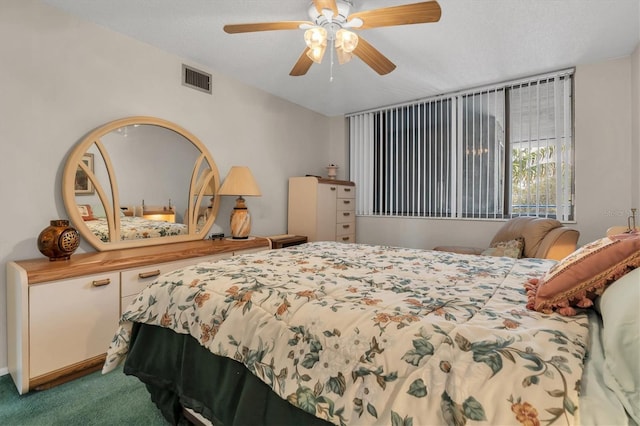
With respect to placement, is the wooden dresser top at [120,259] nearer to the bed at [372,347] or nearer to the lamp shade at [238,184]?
the lamp shade at [238,184]

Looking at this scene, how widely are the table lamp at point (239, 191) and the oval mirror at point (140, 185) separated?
16 centimetres

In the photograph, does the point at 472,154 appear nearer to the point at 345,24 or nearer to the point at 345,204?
the point at 345,204

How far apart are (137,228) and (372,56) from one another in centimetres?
227

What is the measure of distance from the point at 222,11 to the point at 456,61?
2.11 m

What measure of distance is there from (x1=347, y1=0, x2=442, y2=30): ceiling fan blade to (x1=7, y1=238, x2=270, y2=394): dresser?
2.12 m

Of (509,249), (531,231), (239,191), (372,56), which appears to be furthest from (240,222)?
(531,231)

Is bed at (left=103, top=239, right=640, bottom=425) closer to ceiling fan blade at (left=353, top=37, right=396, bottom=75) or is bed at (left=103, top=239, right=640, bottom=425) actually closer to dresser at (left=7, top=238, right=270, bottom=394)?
dresser at (left=7, top=238, right=270, bottom=394)

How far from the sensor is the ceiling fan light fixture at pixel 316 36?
6.19 feet

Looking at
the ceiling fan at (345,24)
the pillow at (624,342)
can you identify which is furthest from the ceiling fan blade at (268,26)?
the pillow at (624,342)

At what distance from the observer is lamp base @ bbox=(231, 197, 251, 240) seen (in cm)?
315

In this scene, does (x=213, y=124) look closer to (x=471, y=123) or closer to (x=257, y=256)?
(x=257, y=256)

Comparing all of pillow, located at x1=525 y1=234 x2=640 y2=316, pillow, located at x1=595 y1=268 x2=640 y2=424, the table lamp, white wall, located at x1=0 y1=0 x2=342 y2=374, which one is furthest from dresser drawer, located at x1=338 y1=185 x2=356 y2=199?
pillow, located at x1=595 y1=268 x2=640 y2=424

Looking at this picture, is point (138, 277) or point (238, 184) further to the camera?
point (238, 184)

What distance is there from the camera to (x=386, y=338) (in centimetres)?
88
